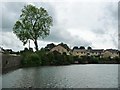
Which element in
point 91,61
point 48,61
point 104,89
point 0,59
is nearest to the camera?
point 104,89

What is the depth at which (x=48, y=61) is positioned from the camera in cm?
7244

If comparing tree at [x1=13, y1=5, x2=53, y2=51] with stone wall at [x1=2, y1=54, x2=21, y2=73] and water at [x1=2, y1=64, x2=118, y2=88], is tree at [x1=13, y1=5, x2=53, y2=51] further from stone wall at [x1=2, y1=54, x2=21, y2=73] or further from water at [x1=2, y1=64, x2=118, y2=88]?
water at [x1=2, y1=64, x2=118, y2=88]

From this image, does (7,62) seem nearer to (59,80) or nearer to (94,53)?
(59,80)

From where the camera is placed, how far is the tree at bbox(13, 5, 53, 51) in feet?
211

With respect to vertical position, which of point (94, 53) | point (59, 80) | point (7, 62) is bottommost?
point (59, 80)

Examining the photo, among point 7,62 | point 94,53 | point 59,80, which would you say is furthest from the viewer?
point 94,53

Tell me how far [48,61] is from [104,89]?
172 ft

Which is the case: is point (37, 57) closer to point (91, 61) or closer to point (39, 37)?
point (39, 37)

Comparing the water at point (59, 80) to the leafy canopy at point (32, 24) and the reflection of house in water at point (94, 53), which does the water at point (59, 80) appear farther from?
the reflection of house in water at point (94, 53)

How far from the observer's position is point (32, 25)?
65.0m

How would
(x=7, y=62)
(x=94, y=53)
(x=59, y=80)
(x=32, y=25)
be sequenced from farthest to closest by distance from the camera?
(x=94, y=53), (x=32, y=25), (x=7, y=62), (x=59, y=80)

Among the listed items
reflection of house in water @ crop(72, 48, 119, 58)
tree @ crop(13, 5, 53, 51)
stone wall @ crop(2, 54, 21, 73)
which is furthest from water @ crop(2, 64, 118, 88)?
reflection of house in water @ crop(72, 48, 119, 58)

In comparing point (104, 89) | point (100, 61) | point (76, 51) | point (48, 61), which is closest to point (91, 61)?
point (100, 61)

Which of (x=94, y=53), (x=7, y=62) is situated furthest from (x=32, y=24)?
(x=94, y=53)
